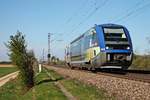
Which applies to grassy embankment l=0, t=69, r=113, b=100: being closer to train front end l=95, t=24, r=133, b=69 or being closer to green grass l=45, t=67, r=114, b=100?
green grass l=45, t=67, r=114, b=100

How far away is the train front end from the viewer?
84.5ft

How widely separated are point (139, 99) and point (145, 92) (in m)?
1.64

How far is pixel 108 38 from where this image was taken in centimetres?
2661

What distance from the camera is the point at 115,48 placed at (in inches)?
1017

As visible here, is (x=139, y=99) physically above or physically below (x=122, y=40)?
below

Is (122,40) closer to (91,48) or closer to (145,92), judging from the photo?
(91,48)

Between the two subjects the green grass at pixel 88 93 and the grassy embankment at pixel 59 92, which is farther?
the grassy embankment at pixel 59 92

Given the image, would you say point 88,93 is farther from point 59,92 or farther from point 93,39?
point 93,39

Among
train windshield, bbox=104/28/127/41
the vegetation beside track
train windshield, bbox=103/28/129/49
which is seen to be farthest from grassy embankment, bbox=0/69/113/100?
the vegetation beside track

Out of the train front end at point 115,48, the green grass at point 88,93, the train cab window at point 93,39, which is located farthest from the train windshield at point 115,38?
the green grass at point 88,93

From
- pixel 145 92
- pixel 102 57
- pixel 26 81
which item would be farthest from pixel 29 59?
pixel 145 92

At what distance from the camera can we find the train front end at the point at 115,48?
84.5 feet

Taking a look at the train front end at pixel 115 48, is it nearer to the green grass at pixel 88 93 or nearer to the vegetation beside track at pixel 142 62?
the green grass at pixel 88 93

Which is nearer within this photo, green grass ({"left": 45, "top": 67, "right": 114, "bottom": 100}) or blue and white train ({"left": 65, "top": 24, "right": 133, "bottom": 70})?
green grass ({"left": 45, "top": 67, "right": 114, "bottom": 100})
